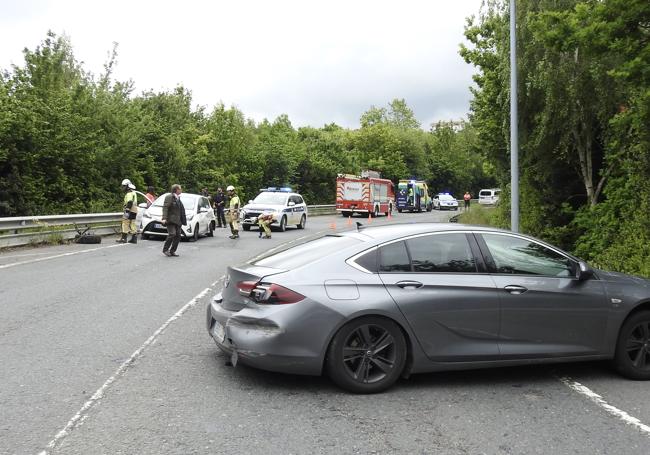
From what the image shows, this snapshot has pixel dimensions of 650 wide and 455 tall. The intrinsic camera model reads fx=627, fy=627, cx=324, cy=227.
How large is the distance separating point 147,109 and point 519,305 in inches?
1302

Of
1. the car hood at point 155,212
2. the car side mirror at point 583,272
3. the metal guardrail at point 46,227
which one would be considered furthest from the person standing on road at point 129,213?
the car side mirror at point 583,272

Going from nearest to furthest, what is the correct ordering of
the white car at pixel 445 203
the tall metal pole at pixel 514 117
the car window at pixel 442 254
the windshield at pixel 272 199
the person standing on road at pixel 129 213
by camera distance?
the car window at pixel 442 254 < the tall metal pole at pixel 514 117 < the person standing on road at pixel 129 213 < the windshield at pixel 272 199 < the white car at pixel 445 203

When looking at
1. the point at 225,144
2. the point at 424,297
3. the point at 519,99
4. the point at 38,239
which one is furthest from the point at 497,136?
the point at 225,144

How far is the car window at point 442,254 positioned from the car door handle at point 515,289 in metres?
0.34

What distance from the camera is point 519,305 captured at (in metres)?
5.69

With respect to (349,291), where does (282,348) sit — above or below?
below

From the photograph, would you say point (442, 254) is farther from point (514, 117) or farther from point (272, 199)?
point (272, 199)

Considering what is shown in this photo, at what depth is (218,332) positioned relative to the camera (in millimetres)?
5746

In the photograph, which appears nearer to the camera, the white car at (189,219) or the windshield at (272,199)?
the white car at (189,219)

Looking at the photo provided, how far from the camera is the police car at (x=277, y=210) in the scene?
2672cm

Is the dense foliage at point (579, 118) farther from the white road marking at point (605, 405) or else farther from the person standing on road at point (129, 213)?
the person standing on road at point (129, 213)

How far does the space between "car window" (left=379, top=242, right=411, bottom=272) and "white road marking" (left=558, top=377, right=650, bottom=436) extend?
1853 millimetres

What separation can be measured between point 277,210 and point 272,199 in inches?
45.8

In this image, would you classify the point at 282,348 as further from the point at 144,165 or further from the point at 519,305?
the point at 144,165
